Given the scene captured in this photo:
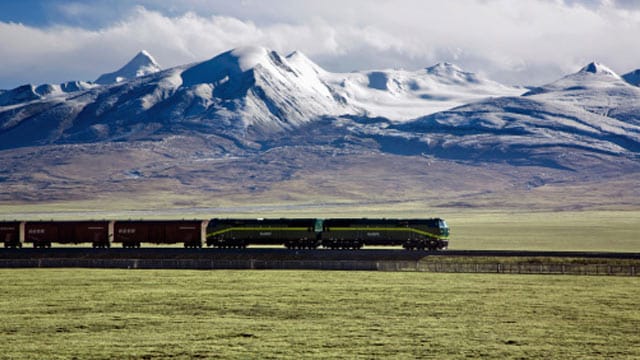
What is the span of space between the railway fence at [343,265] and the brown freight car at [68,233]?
13.7m

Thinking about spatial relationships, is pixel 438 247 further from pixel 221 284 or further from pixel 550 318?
pixel 550 318

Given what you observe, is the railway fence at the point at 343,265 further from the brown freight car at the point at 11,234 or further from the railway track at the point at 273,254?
the brown freight car at the point at 11,234

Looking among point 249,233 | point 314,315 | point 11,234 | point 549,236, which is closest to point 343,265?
point 249,233

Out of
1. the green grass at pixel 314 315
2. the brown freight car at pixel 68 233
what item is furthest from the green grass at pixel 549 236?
the green grass at pixel 314 315

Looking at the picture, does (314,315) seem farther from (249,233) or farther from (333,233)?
(249,233)

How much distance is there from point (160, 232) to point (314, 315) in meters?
46.3

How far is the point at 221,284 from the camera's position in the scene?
73.3 meters

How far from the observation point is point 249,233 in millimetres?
99438

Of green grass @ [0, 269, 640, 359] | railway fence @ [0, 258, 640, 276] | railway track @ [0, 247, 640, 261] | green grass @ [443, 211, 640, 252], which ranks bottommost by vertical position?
green grass @ [0, 269, 640, 359]

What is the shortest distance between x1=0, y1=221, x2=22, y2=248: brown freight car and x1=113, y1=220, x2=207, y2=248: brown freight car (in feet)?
35.7

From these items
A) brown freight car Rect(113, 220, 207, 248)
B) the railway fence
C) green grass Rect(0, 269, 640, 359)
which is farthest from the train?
green grass Rect(0, 269, 640, 359)

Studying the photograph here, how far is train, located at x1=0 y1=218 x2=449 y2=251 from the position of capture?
9669cm

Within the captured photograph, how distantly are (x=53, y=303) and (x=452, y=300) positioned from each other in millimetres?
27215

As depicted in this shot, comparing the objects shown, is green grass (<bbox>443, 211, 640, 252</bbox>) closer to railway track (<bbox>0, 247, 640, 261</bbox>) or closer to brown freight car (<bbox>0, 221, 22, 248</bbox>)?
railway track (<bbox>0, 247, 640, 261</bbox>)
